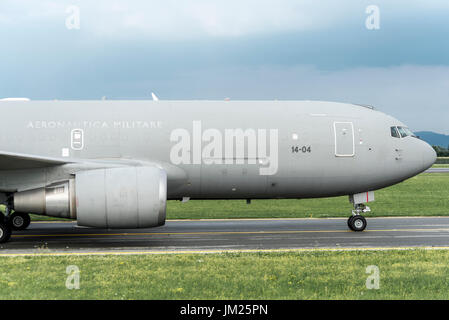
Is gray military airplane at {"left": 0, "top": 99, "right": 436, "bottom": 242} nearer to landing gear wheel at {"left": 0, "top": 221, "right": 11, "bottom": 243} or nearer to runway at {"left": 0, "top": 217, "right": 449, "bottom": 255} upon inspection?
landing gear wheel at {"left": 0, "top": 221, "right": 11, "bottom": 243}

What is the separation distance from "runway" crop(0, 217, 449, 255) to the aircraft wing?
2.26 metres

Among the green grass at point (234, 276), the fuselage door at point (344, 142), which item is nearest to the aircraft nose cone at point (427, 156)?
the fuselage door at point (344, 142)

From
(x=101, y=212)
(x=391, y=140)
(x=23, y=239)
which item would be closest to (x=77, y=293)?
(x=101, y=212)

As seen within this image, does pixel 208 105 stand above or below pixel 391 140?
above

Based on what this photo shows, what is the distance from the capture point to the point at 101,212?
1277cm

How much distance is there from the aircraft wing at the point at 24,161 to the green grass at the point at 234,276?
2917mm

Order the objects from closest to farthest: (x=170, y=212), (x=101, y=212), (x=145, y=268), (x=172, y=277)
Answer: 1. (x=172, y=277)
2. (x=145, y=268)
3. (x=101, y=212)
4. (x=170, y=212)

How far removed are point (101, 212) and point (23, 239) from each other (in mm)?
3979

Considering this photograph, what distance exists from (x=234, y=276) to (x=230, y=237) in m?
5.86

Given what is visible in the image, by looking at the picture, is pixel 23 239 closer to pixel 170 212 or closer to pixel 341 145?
pixel 170 212

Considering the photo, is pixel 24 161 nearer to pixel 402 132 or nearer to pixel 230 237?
pixel 230 237

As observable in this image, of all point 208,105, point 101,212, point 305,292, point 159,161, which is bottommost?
point 305,292

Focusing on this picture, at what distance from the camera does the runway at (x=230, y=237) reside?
1337 cm

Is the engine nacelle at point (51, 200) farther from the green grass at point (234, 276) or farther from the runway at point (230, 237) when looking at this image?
the green grass at point (234, 276)
